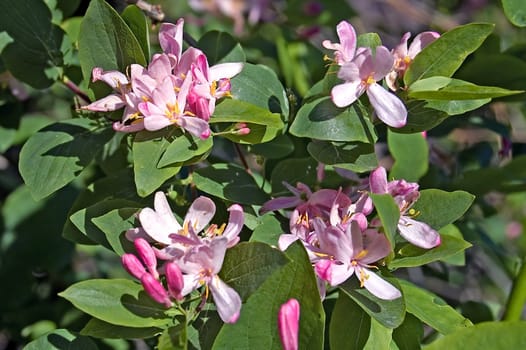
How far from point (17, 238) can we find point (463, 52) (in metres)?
1.17

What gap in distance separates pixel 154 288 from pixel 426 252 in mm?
323

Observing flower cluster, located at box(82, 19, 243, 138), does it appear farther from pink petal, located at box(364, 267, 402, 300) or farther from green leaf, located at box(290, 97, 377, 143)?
pink petal, located at box(364, 267, 402, 300)

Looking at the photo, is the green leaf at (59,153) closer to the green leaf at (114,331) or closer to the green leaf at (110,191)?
the green leaf at (110,191)

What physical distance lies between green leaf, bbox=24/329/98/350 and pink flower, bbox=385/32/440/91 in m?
0.50

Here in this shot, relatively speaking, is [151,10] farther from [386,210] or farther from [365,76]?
[386,210]

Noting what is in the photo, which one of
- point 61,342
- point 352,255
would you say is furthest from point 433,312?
point 61,342

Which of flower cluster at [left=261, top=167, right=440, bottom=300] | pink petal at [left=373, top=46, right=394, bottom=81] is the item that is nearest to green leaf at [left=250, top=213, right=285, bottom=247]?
flower cluster at [left=261, top=167, right=440, bottom=300]

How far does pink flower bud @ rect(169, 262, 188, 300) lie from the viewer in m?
0.83

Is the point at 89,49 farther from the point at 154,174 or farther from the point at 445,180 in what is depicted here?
the point at 445,180

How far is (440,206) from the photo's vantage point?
0.94 meters

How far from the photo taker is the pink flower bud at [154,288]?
2.71 ft

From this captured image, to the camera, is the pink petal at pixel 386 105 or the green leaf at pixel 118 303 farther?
the pink petal at pixel 386 105

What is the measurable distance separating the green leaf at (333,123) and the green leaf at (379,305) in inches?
6.8

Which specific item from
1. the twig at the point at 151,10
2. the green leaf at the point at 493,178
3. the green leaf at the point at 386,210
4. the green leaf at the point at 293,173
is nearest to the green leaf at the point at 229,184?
the green leaf at the point at 293,173
